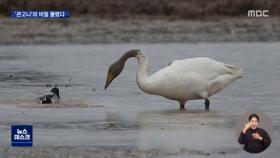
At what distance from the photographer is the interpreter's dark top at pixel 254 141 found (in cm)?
1133

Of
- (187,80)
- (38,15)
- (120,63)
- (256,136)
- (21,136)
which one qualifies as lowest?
(21,136)

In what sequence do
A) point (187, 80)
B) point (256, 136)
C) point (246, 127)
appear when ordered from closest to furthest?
point (256, 136), point (246, 127), point (187, 80)

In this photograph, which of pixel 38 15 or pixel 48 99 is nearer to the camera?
pixel 48 99

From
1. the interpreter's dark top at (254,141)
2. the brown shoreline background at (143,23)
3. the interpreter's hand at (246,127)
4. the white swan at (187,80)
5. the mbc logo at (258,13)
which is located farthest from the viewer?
the mbc logo at (258,13)

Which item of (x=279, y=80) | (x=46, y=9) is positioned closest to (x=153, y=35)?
(x=46, y=9)

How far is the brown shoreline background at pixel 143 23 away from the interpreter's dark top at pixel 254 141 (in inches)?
837

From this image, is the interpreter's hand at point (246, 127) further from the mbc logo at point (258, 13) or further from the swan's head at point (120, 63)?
the mbc logo at point (258, 13)

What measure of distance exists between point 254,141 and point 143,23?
26662mm

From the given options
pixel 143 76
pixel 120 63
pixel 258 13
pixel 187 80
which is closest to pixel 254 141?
pixel 187 80

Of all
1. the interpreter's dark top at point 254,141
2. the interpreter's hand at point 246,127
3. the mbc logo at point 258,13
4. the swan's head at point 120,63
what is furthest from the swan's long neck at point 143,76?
the mbc logo at point 258,13

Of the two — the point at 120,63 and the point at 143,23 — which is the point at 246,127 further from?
the point at 143,23

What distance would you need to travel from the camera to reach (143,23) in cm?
3784

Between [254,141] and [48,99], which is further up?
[48,99]

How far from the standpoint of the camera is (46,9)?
4250 cm
